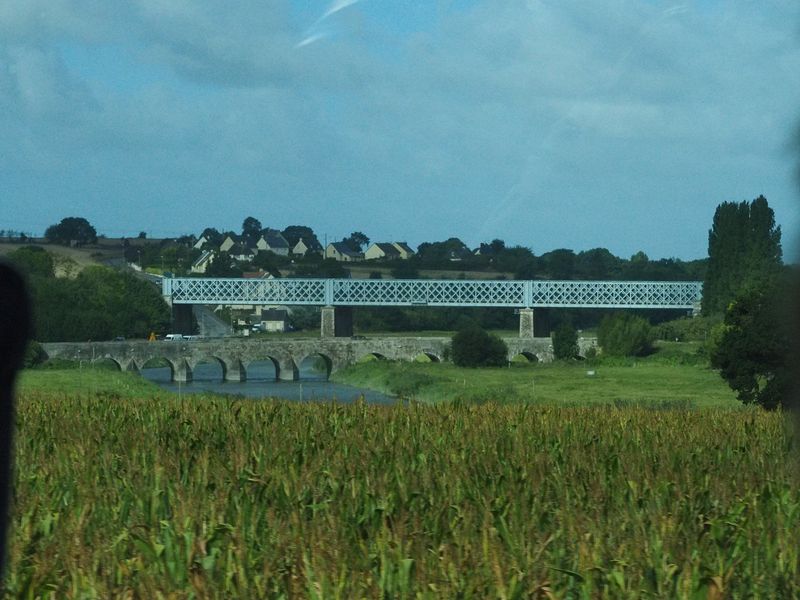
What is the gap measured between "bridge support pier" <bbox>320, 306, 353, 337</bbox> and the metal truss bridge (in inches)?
35.2

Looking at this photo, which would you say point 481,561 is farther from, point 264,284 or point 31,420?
point 264,284

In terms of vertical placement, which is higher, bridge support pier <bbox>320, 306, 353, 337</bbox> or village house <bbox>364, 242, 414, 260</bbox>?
village house <bbox>364, 242, 414, 260</bbox>

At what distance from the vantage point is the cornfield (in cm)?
746

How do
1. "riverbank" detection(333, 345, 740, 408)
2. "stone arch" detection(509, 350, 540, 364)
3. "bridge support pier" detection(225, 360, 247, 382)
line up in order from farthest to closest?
"stone arch" detection(509, 350, 540, 364), "bridge support pier" detection(225, 360, 247, 382), "riverbank" detection(333, 345, 740, 408)

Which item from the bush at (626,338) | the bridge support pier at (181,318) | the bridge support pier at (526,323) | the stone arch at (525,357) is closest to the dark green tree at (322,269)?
the bridge support pier at (181,318)

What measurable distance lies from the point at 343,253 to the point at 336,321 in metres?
46.1

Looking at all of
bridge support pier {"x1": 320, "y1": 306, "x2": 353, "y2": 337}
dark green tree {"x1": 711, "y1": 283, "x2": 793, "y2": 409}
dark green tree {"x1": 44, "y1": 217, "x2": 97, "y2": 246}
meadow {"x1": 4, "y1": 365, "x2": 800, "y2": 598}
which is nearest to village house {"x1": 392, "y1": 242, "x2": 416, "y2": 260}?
bridge support pier {"x1": 320, "y1": 306, "x2": 353, "y2": 337}

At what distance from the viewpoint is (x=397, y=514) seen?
1018 centimetres

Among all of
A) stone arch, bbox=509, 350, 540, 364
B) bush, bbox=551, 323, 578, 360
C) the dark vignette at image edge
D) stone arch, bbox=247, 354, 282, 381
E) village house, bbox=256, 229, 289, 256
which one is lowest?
stone arch, bbox=247, 354, 282, 381

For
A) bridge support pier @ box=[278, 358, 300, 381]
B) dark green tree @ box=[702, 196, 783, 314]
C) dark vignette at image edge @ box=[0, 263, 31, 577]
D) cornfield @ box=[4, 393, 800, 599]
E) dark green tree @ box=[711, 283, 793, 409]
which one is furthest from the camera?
bridge support pier @ box=[278, 358, 300, 381]

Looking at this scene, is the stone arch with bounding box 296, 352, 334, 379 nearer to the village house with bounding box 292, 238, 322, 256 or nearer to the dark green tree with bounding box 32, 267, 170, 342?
the dark green tree with bounding box 32, 267, 170, 342

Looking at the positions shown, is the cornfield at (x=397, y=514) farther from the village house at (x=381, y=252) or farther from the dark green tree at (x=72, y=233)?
the village house at (x=381, y=252)

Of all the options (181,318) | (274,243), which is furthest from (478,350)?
(274,243)

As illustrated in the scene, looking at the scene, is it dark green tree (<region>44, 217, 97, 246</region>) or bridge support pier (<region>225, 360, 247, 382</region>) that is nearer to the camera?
dark green tree (<region>44, 217, 97, 246</region>)
